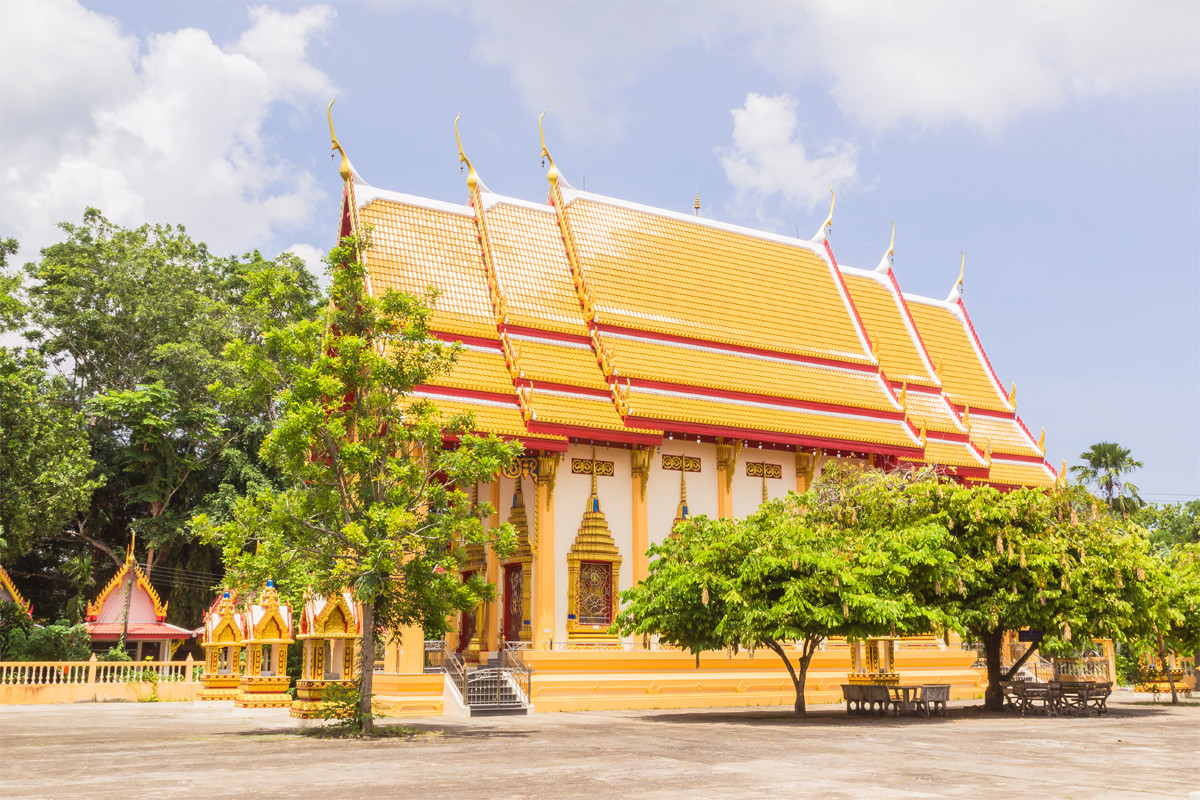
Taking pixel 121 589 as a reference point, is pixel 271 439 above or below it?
above

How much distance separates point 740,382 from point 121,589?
24.5 m

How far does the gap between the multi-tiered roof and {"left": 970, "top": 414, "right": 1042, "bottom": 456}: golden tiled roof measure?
0.07 meters

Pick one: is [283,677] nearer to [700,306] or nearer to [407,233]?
[407,233]

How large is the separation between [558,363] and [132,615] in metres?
22.0

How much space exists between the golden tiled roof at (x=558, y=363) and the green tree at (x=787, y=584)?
206 inches

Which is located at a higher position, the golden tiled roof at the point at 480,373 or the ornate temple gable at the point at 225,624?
the golden tiled roof at the point at 480,373

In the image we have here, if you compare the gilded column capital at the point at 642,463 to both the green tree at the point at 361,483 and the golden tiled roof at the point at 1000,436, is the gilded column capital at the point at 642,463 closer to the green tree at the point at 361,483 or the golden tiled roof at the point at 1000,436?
the green tree at the point at 361,483

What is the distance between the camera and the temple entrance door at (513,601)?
23609 mm

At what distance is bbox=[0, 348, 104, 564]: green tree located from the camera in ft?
104

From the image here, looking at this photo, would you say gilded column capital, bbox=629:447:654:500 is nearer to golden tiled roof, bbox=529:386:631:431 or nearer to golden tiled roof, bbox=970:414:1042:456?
golden tiled roof, bbox=529:386:631:431

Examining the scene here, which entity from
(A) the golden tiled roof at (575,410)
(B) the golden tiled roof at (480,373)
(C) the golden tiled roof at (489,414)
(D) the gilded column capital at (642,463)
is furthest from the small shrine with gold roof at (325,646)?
(D) the gilded column capital at (642,463)

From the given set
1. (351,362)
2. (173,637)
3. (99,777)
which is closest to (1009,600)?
(351,362)

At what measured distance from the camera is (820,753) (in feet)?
41.5

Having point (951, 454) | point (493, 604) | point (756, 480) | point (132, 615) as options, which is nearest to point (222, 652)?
point (132, 615)
